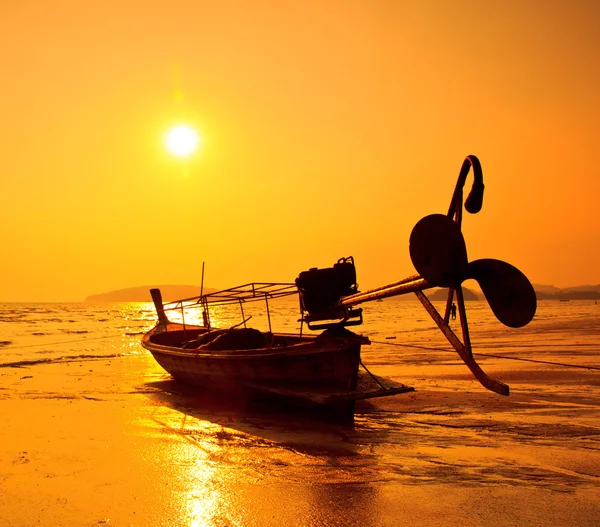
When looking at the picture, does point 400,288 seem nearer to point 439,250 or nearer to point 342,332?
point 439,250

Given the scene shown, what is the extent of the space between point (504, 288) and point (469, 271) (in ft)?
1.00

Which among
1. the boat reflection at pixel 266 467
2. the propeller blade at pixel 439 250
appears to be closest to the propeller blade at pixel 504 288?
the propeller blade at pixel 439 250

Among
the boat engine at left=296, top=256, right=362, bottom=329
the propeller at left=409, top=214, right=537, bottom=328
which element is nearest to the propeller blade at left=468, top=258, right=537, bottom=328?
the propeller at left=409, top=214, right=537, bottom=328

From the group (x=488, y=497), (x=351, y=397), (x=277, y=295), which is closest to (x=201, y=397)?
(x=277, y=295)

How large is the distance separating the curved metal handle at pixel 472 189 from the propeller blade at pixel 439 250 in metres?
0.21

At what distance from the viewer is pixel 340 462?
875 centimetres

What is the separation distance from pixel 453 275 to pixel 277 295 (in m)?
11.0

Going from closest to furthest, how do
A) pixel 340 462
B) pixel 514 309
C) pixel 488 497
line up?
pixel 514 309 < pixel 488 497 < pixel 340 462

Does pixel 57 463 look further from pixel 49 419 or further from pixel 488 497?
pixel 488 497

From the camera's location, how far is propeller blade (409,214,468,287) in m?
4.37

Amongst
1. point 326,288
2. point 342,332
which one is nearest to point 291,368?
point 342,332

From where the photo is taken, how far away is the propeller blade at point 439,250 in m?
4.37

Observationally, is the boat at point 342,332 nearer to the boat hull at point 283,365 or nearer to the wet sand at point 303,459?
the boat hull at point 283,365

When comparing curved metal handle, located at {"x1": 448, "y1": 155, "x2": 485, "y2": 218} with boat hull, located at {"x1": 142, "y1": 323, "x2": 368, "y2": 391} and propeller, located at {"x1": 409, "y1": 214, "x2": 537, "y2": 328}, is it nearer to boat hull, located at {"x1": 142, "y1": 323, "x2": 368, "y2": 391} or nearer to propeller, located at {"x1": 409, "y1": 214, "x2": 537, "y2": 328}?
propeller, located at {"x1": 409, "y1": 214, "x2": 537, "y2": 328}
